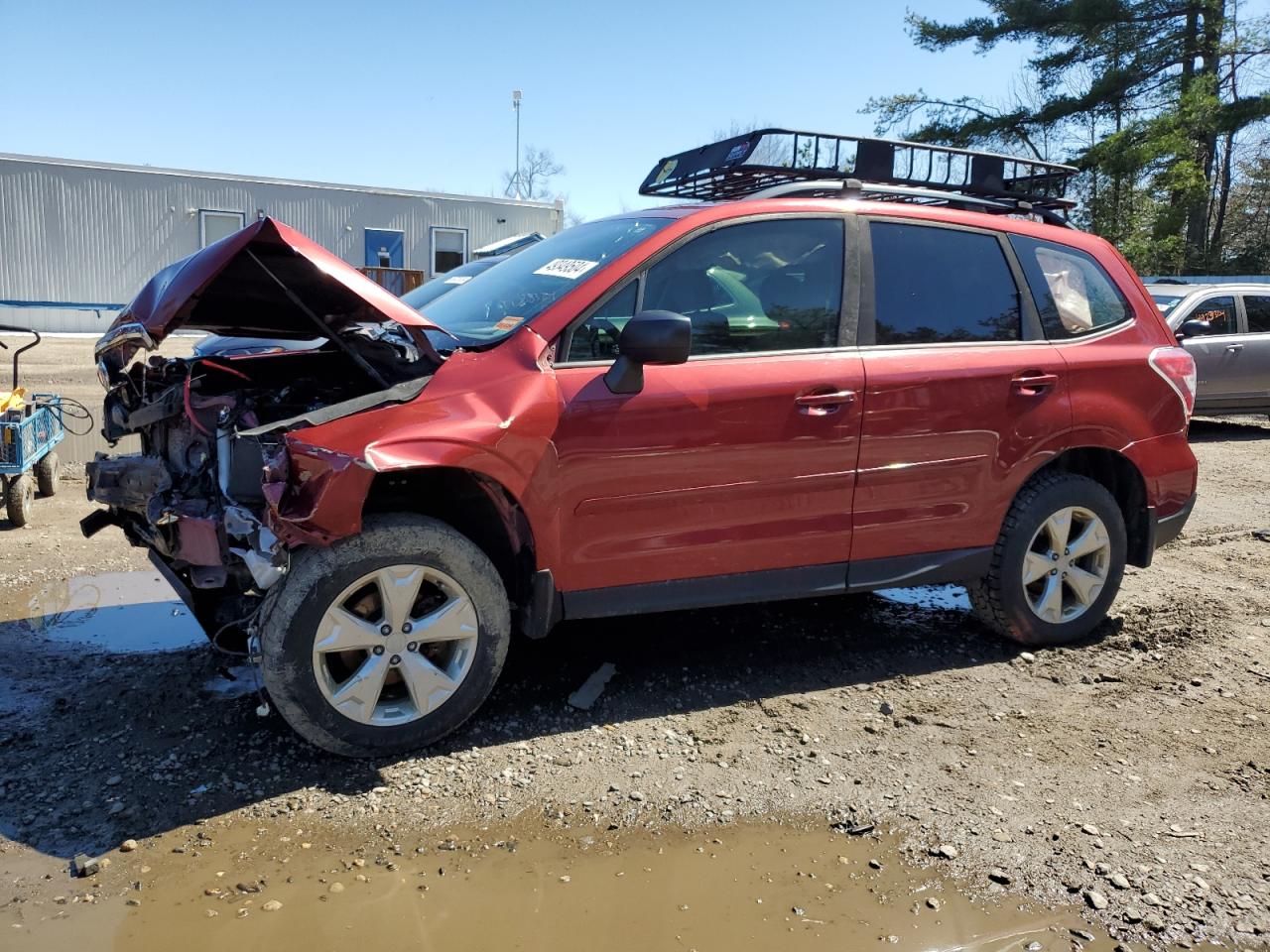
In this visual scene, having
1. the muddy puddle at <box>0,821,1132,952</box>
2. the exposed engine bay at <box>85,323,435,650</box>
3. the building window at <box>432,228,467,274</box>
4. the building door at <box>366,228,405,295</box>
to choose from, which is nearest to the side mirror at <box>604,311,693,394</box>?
the exposed engine bay at <box>85,323,435,650</box>

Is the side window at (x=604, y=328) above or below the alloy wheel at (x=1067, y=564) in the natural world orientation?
above

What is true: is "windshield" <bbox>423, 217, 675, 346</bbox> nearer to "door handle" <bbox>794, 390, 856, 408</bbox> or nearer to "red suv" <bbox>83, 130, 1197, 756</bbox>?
"red suv" <bbox>83, 130, 1197, 756</bbox>

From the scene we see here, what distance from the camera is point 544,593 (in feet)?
11.6

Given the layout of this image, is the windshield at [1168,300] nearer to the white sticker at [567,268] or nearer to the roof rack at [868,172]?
the roof rack at [868,172]

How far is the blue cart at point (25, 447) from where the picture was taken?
19.9 ft

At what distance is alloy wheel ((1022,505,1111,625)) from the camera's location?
4504 millimetres

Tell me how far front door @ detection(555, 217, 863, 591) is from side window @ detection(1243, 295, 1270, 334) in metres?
10.1

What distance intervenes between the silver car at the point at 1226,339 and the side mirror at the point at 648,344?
32.8 ft

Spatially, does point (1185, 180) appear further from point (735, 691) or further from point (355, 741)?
point (355, 741)

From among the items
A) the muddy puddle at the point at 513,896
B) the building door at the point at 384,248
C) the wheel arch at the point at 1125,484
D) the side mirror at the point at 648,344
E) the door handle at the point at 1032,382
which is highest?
the building door at the point at 384,248

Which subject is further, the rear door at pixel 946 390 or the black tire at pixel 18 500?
the black tire at pixel 18 500

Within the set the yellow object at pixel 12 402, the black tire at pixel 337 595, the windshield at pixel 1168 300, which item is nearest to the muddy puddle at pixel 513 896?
the black tire at pixel 337 595

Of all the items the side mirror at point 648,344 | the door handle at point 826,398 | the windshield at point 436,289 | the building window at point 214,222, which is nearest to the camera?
the side mirror at point 648,344

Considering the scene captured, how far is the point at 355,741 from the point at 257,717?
59 cm
